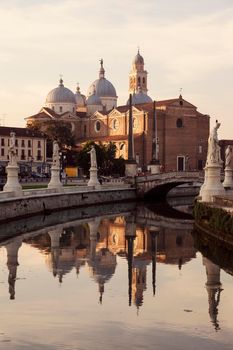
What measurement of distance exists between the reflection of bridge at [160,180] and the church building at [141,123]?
36348mm

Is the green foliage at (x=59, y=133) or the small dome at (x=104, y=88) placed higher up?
the small dome at (x=104, y=88)

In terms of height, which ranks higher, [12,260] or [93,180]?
[93,180]

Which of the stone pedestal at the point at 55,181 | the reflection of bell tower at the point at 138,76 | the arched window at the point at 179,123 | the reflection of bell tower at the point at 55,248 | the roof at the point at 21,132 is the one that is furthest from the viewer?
the reflection of bell tower at the point at 138,76

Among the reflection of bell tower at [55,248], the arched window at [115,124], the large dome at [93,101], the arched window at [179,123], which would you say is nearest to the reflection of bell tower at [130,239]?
the reflection of bell tower at [55,248]

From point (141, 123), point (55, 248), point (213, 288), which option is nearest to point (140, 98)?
point (141, 123)

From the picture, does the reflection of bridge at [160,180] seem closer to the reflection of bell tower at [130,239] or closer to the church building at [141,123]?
the reflection of bell tower at [130,239]

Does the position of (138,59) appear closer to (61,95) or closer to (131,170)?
(61,95)

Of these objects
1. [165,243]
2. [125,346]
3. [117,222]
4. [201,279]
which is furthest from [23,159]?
[125,346]

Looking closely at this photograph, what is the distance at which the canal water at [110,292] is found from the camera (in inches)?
583

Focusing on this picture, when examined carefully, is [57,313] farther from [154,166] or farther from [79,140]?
[79,140]

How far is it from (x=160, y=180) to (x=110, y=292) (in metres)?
44.6

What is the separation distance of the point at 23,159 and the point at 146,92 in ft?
137

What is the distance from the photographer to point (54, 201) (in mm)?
46000

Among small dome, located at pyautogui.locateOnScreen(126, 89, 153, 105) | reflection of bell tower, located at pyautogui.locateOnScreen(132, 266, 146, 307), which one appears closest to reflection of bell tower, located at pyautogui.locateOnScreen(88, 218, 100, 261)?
reflection of bell tower, located at pyautogui.locateOnScreen(132, 266, 146, 307)
